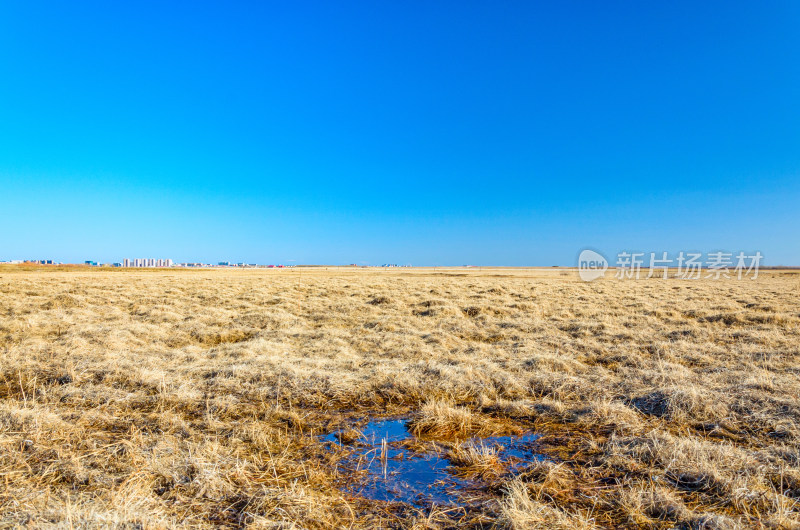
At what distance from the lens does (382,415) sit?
267 inches

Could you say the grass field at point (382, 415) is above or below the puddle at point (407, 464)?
above

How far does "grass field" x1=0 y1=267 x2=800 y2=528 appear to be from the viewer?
387 cm

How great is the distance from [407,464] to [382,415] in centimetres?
→ 179

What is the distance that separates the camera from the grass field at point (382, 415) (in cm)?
387

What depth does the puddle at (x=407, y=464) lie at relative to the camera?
4299 mm

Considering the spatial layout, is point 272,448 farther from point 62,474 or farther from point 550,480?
point 550,480

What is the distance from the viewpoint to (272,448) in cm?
527

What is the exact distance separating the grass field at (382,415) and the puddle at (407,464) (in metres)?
0.16

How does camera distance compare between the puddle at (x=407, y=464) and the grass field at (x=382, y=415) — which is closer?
the grass field at (x=382, y=415)

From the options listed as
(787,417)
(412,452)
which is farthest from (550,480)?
(787,417)

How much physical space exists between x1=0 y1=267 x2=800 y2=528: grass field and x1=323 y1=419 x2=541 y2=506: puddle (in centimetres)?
16

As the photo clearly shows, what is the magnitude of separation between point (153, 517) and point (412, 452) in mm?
2950

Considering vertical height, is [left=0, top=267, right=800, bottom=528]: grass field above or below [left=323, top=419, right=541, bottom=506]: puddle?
above

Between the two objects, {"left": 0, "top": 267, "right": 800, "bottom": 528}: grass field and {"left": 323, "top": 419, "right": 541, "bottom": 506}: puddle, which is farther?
{"left": 323, "top": 419, "right": 541, "bottom": 506}: puddle
